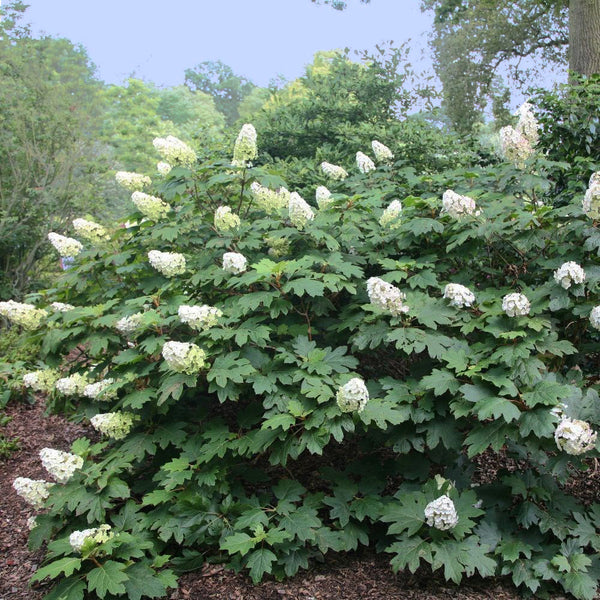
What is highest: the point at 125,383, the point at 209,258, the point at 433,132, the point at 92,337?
the point at 433,132

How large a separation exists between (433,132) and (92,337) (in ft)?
14.5

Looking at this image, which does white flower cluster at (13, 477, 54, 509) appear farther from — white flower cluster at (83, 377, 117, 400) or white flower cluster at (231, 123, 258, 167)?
white flower cluster at (231, 123, 258, 167)

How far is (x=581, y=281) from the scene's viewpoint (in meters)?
3.13

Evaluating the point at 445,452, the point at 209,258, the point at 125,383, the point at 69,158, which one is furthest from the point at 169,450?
the point at 69,158

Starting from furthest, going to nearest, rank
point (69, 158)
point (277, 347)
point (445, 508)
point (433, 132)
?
point (69, 158), point (433, 132), point (277, 347), point (445, 508)

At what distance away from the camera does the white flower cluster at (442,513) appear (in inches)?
113

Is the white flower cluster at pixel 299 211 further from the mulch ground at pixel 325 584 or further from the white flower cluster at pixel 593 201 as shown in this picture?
the mulch ground at pixel 325 584

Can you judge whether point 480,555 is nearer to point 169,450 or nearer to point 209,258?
point 169,450

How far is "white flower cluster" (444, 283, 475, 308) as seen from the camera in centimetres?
330

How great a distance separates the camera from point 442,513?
2871 millimetres

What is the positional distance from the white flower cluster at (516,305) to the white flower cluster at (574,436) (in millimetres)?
631

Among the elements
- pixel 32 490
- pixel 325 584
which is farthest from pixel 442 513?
pixel 32 490

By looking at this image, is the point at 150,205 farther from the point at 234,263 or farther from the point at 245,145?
the point at 234,263

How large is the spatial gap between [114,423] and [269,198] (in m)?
1.85
